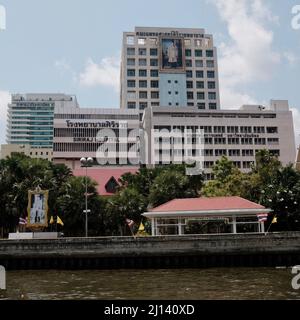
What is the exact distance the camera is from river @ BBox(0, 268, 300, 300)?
58.6ft

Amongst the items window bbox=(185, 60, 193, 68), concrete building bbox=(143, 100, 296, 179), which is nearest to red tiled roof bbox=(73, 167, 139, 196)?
concrete building bbox=(143, 100, 296, 179)

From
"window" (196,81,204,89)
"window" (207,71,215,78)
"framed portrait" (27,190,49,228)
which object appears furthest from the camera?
"window" (207,71,215,78)

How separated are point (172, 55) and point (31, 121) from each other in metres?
84.9

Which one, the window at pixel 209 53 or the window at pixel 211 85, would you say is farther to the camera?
the window at pixel 209 53

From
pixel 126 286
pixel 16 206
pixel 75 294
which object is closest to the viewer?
pixel 75 294

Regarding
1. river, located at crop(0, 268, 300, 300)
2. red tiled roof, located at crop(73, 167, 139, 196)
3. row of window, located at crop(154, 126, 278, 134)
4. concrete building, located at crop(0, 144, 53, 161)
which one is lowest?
river, located at crop(0, 268, 300, 300)

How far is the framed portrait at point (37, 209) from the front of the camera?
38.7 metres

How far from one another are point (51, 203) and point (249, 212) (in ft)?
73.8

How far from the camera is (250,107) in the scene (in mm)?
103750

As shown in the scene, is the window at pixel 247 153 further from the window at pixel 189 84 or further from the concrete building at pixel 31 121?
the concrete building at pixel 31 121

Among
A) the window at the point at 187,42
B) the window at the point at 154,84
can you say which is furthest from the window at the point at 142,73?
the window at the point at 187,42

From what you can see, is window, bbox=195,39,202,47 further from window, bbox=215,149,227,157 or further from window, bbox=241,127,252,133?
window, bbox=215,149,227,157
